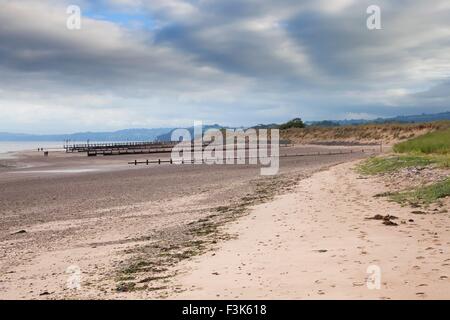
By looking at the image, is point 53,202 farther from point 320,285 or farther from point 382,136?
point 382,136

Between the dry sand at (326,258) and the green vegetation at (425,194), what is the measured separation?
895 millimetres

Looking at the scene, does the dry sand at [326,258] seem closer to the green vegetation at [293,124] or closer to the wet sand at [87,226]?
the wet sand at [87,226]

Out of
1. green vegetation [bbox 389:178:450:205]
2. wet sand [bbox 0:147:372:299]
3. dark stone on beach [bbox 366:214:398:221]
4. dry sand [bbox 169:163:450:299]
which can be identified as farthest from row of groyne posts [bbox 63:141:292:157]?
dark stone on beach [bbox 366:214:398:221]

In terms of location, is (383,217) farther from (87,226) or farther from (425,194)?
(87,226)

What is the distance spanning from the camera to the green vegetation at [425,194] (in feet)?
46.6

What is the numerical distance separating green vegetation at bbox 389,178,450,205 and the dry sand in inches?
35.3

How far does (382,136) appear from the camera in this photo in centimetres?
10269

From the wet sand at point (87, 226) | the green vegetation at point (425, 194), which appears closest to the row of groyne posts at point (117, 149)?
the wet sand at point (87, 226)

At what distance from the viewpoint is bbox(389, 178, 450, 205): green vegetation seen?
559 inches

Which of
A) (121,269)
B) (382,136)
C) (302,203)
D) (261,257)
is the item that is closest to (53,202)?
(302,203)

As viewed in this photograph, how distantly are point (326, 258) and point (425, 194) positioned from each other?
8.37 m
